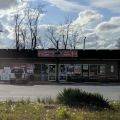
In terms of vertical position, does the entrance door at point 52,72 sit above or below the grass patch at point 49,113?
above

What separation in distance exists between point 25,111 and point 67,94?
3.46 metres

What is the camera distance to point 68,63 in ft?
182

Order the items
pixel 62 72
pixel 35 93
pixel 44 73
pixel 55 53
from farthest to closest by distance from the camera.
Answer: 1. pixel 44 73
2. pixel 62 72
3. pixel 55 53
4. pixel 35 93

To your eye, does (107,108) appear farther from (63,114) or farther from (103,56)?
(103,56)

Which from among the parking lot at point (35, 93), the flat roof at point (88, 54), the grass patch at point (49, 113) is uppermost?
the flat roof at point (88, 54)

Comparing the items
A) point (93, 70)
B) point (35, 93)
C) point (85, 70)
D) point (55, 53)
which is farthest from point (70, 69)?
point (35, 93)

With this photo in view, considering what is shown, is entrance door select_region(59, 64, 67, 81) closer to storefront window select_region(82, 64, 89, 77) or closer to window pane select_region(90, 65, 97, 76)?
storefront window select_region(82, 64, 89, 77)

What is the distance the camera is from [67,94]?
16.2 metres

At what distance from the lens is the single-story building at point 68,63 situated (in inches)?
Result: 2158

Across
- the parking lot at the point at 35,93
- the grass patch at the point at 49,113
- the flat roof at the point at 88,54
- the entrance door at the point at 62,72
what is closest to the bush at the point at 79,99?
the grass patch at the point at 49,113

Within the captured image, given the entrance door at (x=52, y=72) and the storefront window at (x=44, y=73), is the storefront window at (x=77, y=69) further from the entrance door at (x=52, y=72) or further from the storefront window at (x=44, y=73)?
the storefront window at (x=44, y=73)

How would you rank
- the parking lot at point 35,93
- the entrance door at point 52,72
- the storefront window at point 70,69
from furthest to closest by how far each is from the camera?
the entrance door at point 52,72 < the storefront window at point 70,69 < the parking lot at point 35,93

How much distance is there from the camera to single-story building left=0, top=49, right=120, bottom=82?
54.8 meters

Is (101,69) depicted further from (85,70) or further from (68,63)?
(68,63)
